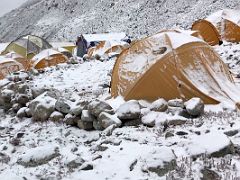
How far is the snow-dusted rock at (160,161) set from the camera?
237 inches

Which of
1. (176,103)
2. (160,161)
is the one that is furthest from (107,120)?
(160,161)

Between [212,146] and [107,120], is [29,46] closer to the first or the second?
[107,120]

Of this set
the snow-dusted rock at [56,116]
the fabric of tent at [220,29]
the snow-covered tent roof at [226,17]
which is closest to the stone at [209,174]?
the snow-dusted rock at [56,116]

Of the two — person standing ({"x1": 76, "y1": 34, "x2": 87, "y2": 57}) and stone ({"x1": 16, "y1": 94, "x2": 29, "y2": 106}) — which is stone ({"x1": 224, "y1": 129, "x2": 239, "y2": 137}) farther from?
person standing ({"x1": 76, "y1": 34, "x2": 87, "y2": 57})

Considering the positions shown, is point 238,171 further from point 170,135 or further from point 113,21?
point 113,21

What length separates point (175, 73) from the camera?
32.0 feet

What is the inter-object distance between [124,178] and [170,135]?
1744mm

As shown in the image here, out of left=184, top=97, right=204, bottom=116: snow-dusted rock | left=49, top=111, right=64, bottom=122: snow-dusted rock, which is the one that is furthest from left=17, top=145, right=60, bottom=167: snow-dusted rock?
left=184, top=97, right=204, bottom=116: snow-dusted rock

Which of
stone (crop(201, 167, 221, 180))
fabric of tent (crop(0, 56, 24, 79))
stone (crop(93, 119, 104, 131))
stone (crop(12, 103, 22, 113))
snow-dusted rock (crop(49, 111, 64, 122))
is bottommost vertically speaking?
fabric of tent (crop(0, 56, 24, 79))

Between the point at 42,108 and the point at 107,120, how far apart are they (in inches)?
94.0

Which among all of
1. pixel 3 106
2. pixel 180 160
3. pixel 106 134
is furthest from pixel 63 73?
pixel 180 160

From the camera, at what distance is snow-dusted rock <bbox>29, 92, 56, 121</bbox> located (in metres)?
10.4

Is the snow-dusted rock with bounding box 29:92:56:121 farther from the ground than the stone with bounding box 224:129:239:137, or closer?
closer

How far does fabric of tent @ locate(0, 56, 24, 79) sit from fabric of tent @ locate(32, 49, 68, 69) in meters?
1.24
